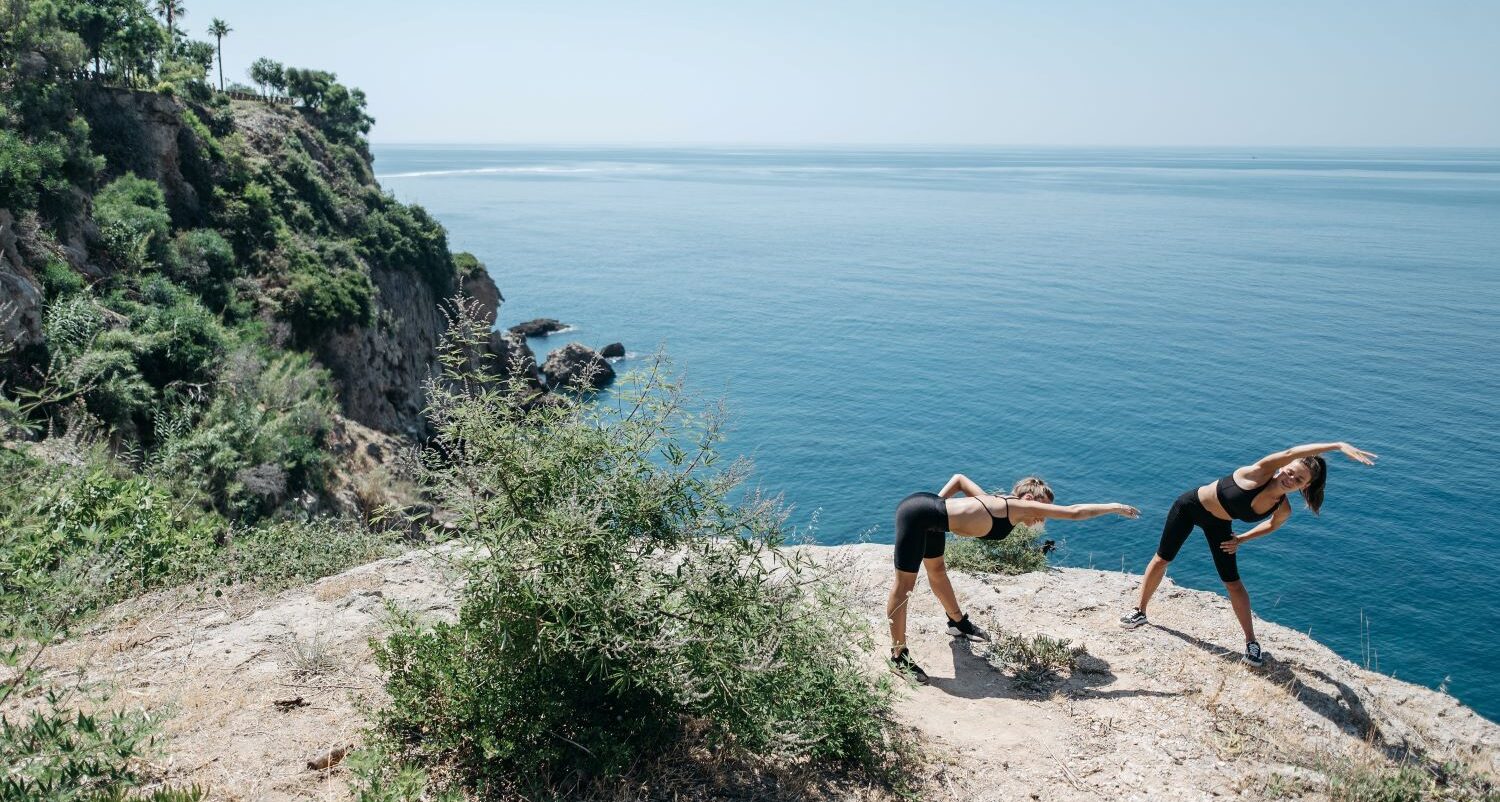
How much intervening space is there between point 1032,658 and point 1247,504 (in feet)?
8.53

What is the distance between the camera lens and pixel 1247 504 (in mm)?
8383

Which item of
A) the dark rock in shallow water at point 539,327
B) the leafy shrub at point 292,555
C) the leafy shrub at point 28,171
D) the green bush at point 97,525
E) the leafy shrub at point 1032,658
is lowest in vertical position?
the dark rock in shallow water at point 539,327

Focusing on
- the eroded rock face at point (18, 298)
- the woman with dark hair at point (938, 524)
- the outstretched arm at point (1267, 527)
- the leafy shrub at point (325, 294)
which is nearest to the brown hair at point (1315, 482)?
the outstretched arm at point (1267, 527)

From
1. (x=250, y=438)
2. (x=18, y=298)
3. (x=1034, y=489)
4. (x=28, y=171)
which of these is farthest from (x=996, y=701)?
(x=28, y=171)

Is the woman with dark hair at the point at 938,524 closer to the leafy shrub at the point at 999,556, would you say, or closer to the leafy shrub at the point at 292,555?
the leafy shrub at the point at 999,556

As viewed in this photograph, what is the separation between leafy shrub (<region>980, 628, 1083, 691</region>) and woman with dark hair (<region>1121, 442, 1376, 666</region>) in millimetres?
1538

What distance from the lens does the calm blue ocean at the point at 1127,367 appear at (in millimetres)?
30656

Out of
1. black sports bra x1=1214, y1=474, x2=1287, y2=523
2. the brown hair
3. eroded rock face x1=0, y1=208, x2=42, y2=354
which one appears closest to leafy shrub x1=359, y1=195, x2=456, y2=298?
eroded rock face x1=0, y1=208, x2=42, y2=354

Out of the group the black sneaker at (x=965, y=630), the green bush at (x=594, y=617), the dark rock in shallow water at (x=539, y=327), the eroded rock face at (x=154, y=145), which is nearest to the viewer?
the green bush at (x=594, y=617)

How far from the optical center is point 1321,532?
32.9 metres

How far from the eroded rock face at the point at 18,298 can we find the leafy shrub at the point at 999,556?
633 inches

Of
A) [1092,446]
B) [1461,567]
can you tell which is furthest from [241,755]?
[1092,446]

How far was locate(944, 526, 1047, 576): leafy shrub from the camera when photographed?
38.2ft

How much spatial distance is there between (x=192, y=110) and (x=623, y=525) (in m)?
38.8
